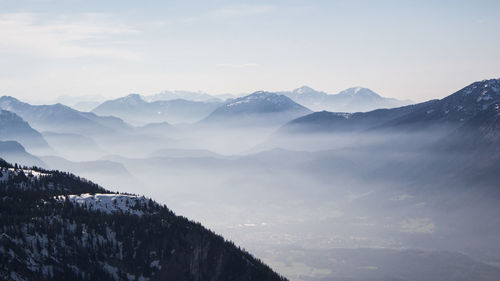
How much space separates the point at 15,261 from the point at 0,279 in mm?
21243

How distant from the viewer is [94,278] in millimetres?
199750

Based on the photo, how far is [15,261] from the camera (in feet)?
603

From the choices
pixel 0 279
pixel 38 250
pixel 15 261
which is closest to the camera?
pixel 0 279

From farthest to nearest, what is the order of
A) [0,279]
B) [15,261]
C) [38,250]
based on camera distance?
[38,250], [15,261], [0,279]

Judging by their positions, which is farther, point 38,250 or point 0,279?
point 38,250

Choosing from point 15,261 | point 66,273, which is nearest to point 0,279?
point 15,261

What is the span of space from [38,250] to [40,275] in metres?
15.5

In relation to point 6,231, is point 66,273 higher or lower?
lower

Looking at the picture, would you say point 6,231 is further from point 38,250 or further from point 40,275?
point 40,275

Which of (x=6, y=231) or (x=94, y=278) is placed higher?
(x=6, y=231)

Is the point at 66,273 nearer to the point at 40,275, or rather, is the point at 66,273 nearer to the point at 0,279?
the point at 40,275

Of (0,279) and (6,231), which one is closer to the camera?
(0,279)

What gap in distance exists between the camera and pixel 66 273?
195000 mm

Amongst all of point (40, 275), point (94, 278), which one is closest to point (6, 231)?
point (40, 275)
